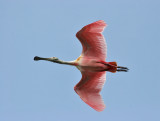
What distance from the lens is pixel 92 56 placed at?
704 inches

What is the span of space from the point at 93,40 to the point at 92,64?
1.03 metres

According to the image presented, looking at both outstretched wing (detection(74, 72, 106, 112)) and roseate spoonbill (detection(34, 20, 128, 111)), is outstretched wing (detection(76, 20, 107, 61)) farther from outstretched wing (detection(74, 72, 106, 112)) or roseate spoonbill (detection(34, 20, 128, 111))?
outstretched wing (detection(74, 72, 106, 112))

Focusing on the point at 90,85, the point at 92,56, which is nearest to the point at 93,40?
the point at 92,56

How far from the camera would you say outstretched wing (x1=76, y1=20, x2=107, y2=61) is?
55.7 feet

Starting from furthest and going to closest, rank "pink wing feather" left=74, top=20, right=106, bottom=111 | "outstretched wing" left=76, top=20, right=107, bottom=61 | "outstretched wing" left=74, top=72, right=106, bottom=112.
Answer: "outstretched wing" left=74, top=72, right=106, bottom=112 → "pink wing feather" left=74, top=20, right=106, bottom=111 → "outstretched wing" left=76, top=20, right=107, bottom=61

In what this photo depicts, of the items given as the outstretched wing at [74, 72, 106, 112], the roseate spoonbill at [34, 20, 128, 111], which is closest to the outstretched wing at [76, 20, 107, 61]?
the roseate spoonbill at [34, 20, 128, 111]

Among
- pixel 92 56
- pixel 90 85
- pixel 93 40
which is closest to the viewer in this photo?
pixel 93 40

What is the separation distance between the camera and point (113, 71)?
57.6 ft

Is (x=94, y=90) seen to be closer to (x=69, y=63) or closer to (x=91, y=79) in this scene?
(x=91, y=79)

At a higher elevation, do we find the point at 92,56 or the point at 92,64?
the point at 92,56

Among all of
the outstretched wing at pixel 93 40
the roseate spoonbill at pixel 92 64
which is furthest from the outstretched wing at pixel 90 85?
the outstretched wing at pixel 93 40

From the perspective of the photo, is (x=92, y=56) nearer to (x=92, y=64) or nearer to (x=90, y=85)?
(x=92, y=64)

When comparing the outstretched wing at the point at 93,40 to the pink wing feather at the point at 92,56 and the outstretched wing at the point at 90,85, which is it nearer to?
the pink wing feather at the point at 92,56

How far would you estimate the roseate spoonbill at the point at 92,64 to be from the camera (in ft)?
56.4
